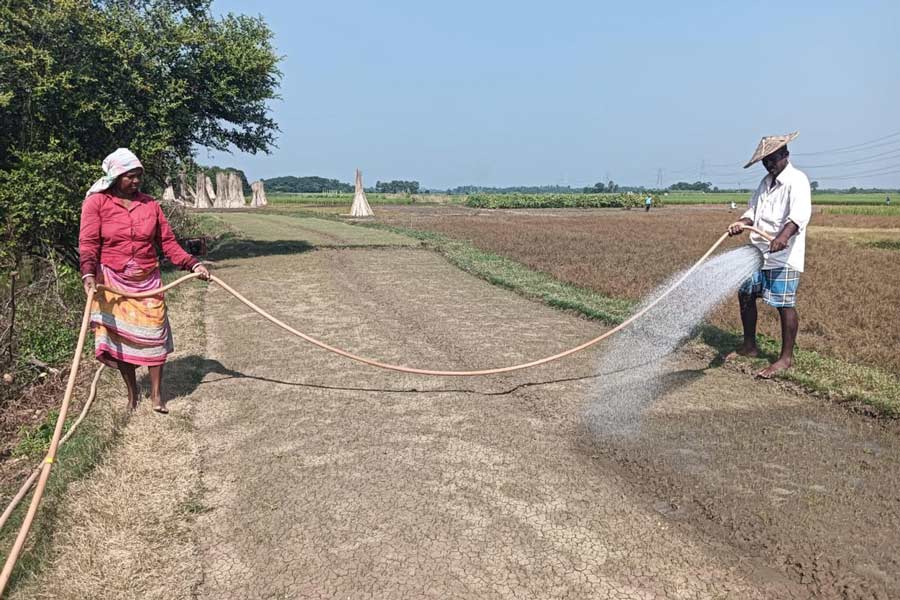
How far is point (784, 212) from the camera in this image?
5609mm

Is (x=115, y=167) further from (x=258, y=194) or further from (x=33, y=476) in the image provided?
(x=258, y=194)

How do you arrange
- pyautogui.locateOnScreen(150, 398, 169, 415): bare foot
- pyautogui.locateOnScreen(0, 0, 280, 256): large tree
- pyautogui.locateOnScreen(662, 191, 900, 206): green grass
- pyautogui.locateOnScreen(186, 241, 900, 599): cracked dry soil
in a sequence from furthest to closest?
pyautogui.locateOnScreen(662, 191, 900, 206): green grass < pyautogui.locateOnScreen(0, 0, 280, 256): large tree < pyautogui.locateOnScreen(150, 398, 169, 415): bare foot < pyautogui.locateOnScreen(186, 241, 900, 599): cracked dry soil

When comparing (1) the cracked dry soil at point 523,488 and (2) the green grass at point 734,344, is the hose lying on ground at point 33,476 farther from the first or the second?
(2) the green grass at point 734,344

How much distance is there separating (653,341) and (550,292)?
3424 millimetres

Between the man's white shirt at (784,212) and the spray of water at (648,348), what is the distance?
218mm

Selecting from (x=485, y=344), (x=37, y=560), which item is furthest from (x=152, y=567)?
(x=485, y=344)

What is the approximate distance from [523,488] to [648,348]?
12.0 ft

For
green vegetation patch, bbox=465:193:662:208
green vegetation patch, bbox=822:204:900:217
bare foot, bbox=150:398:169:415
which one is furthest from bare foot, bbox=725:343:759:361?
green vegetation patch, bbox=465:193:662:208

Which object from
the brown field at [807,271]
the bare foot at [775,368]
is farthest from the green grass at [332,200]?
the bare foot at [775,368]

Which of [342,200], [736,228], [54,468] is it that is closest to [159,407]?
[54,468]

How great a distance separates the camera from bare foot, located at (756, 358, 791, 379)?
18.8ft

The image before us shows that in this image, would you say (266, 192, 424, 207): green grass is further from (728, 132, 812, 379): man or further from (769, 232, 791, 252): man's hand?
(769, 232, 791, 252): man's hand

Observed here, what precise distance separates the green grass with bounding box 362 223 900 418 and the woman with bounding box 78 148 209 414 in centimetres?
520

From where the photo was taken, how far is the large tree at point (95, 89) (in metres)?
11.3
